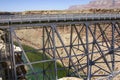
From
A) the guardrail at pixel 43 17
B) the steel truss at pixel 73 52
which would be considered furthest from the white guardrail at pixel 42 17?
the steel truss at pixel 73 52

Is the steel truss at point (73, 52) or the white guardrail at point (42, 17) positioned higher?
the white guardrail at point (42, 17)

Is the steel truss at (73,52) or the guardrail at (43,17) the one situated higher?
the guardrail at (43,17)

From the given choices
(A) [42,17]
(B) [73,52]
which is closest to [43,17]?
(A) [42,17]

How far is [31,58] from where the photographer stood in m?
68.0

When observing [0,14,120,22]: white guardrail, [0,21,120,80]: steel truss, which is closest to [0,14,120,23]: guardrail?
[0,14,120,22]: white guardrail

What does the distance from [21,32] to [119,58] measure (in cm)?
3989

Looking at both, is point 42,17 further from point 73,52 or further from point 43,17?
point 73,52

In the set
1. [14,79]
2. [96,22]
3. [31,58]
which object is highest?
[96,22]

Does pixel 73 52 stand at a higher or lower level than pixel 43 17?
lower

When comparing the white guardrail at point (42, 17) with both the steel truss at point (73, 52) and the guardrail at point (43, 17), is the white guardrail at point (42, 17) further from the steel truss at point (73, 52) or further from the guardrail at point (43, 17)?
the steel truss at point (73, 52)

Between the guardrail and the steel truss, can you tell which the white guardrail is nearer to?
the guardrail

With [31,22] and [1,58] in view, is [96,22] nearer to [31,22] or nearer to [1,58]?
[31,22]

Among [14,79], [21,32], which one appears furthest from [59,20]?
[21,32]

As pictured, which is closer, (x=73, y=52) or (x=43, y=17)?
(x=43, y=17)
